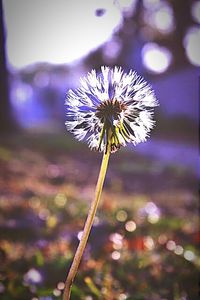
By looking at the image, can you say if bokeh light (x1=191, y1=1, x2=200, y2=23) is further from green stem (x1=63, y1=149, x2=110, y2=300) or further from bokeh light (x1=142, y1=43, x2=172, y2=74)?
green stem (x1=63, y1=149, x2=110, y2=300)

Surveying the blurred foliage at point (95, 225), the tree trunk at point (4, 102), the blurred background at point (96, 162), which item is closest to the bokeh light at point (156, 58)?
the blurred background at point (96, 162)

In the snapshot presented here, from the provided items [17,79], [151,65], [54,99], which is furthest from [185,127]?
[17,79]

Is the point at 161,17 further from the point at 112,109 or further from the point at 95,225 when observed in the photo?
the point at 95,225

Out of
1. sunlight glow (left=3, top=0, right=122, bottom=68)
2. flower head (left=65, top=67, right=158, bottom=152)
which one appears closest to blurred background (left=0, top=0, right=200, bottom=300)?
sunlight glow (left=3, top=0, right=122, bottom=68)

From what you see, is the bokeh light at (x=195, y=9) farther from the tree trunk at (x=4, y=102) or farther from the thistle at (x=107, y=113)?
the tree trunk at (x=4, y=102)

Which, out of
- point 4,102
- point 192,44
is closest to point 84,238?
point 4,102

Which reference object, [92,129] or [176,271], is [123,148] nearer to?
[92,129]

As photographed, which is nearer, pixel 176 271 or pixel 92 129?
pixel 92 129
